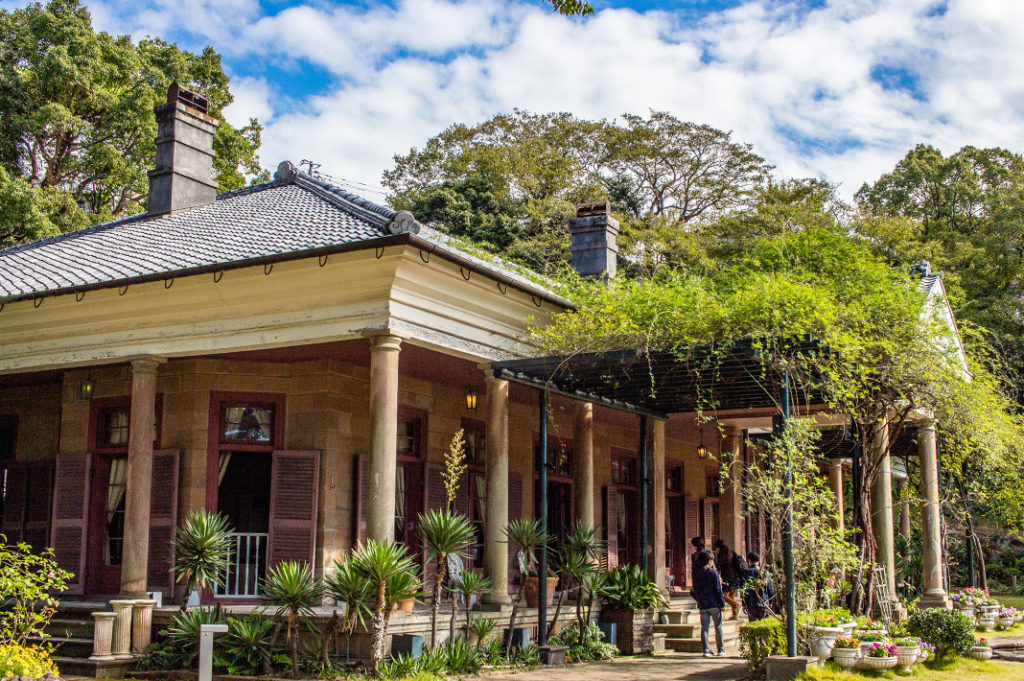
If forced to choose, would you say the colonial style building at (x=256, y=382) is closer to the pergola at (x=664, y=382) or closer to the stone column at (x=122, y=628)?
the pergola at (x=664, y=382)

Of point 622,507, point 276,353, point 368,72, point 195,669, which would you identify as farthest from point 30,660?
point 622,507

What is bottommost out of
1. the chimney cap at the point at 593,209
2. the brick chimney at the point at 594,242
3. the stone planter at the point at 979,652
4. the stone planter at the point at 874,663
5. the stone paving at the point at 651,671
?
the stone paving at the point at 651,671

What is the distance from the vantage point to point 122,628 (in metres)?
10.1

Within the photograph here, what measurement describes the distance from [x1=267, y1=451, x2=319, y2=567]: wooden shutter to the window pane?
18.7 inches

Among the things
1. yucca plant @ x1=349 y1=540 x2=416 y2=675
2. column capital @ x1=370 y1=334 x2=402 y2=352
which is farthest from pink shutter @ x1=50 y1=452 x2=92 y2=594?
yucca plant @ x1=349 y1=540 x2=416 y2=675

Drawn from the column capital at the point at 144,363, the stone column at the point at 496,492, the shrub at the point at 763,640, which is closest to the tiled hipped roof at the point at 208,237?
the column capital at the point at 144,363

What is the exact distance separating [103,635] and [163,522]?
1.90m

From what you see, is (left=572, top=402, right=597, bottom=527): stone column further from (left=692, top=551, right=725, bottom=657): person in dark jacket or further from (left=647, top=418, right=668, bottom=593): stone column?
(left=692, top=551, right=725, bottom=657): person in dark jacket

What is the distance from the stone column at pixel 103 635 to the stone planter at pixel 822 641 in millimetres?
6734

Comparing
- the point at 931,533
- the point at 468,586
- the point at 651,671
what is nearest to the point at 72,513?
the point at 468,586

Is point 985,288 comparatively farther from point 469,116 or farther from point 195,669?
point 195,669

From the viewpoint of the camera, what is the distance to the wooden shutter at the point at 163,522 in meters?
11.7

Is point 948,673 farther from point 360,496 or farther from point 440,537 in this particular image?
point 360,496

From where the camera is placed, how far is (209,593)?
38.5 ft
